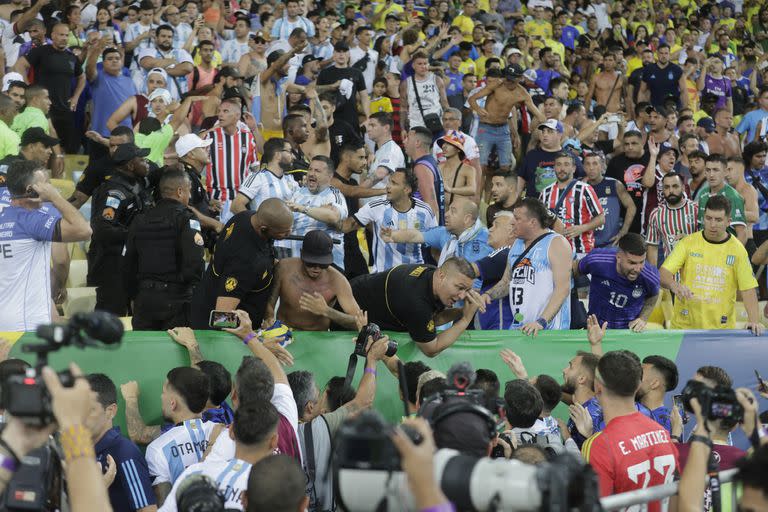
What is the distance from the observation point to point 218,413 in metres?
6.24

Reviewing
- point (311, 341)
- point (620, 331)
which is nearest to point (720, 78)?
point (620, 331)

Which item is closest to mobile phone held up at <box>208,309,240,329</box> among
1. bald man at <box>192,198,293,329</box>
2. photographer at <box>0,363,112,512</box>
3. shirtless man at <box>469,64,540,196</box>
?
bald man at <box>192,198,293,329</box>

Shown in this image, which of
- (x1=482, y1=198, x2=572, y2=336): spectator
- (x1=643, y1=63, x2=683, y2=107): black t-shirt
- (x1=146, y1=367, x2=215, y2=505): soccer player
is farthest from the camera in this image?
(x1=643, y1=63, x2=683, y2=107): black t-shirt

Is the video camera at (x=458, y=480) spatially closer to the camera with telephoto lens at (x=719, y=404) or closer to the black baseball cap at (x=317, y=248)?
the camera with telephoto lens at (x=719, y=404)

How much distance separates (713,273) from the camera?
8.55 metres

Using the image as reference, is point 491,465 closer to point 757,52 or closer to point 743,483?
point 743,483

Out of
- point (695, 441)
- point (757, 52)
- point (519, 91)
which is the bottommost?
point (695, 441)

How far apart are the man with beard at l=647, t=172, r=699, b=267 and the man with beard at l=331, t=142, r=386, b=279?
10.0 feet

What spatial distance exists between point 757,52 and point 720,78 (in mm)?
4053

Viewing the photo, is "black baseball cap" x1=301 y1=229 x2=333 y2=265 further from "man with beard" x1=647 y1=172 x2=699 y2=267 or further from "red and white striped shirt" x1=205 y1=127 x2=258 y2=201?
"man with beard" x1=647 y1=172 x2=699 y2=267

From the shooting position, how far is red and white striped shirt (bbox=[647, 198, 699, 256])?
36.1ft

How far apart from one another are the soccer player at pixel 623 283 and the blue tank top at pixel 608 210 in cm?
314

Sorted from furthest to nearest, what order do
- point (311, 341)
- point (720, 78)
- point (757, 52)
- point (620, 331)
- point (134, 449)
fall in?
point (757, 52)
point (720, 78)
point (620, 331)
point (311, 341)
point (134, 449)

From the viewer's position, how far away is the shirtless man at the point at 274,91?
1295 cm
